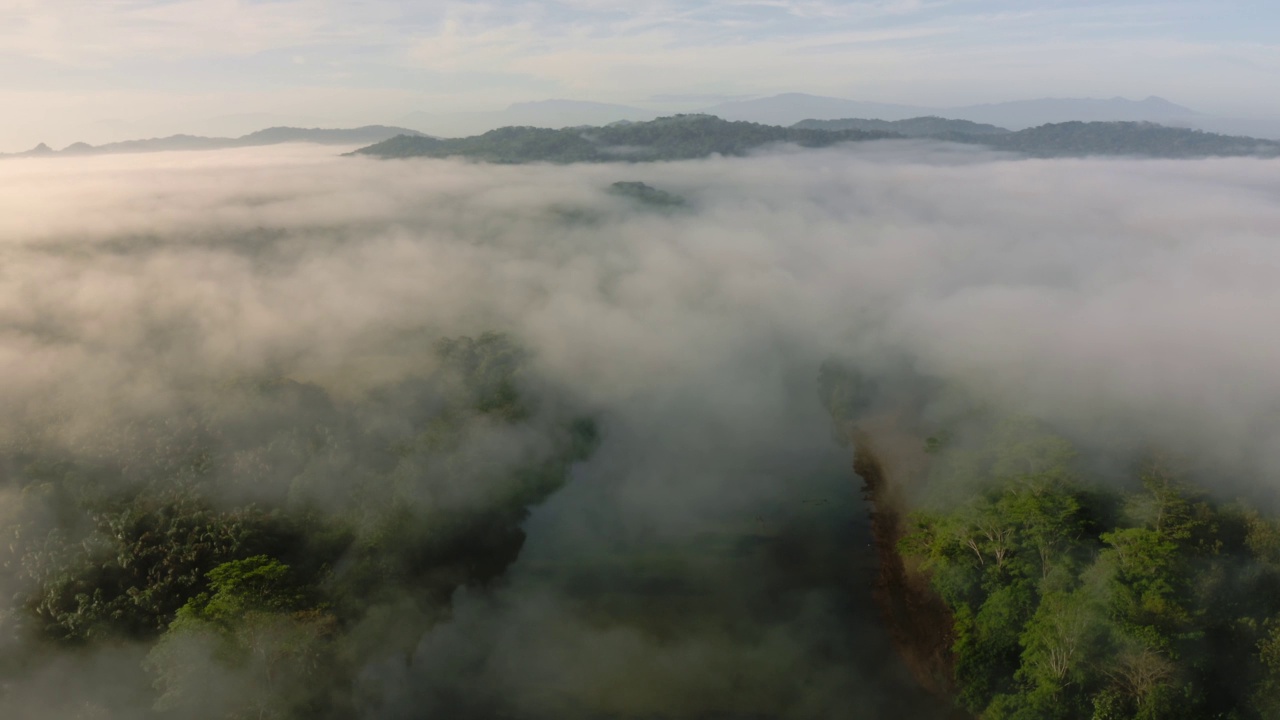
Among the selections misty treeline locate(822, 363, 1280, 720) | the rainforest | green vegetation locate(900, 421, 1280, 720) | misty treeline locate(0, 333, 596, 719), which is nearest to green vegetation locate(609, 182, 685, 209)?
the rainforest

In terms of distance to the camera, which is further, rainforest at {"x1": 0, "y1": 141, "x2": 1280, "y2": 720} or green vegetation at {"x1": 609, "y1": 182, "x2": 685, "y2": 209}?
green vegetation at {"x1": 609, "y1": 182, "x2": 685, "y2": 209}

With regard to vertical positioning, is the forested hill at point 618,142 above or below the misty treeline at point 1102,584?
above

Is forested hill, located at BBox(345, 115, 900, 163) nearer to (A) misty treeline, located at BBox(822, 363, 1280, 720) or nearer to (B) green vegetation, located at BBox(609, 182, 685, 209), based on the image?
(B) green vegetation, located at BBox(609, 182, 685, 209)

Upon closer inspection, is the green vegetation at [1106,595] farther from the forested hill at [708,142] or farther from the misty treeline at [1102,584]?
the forested hill at [708,142]

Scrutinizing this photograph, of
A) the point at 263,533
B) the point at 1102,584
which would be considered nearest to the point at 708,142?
the point at 263,533

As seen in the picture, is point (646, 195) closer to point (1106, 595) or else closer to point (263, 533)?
point (263, 533)

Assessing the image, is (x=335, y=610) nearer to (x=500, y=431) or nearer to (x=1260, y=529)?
(x=500, y=431)

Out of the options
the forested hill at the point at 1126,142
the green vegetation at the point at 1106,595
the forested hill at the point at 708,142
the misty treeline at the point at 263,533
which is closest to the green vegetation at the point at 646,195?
the forested hill at the point at 708,142
